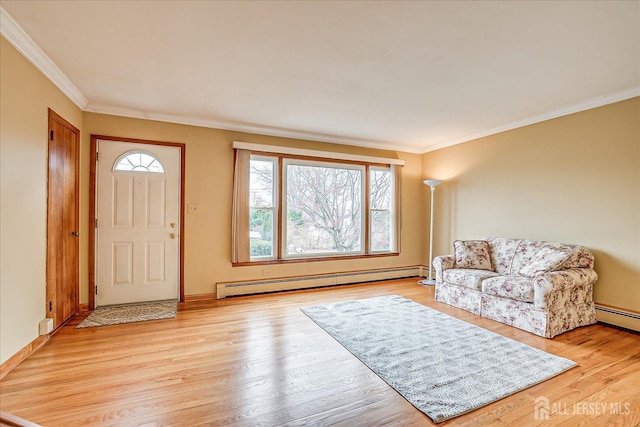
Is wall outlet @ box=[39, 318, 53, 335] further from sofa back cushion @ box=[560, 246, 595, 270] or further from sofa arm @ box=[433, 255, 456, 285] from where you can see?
sofa back cushion @ box=[560, 246, 595, 270]

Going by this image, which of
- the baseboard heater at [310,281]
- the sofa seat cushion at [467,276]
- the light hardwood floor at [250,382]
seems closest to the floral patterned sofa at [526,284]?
the sofa seat cushion at [467,276]

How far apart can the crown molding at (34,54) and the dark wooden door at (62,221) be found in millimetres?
316

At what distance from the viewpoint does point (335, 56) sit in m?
2.47

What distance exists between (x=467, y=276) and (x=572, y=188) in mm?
1619

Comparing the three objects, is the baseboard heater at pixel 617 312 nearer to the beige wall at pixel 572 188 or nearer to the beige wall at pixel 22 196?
the beige wall at pixel 572 188

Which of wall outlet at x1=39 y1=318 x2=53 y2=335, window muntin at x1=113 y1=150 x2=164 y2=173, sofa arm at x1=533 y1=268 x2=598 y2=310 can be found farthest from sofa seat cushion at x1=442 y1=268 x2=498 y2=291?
wall outlet at x1=39 y1=318 x2=53 y2=335

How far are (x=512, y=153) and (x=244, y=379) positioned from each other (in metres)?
4.40

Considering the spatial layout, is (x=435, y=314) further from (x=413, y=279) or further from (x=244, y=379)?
(x=244, y=379)

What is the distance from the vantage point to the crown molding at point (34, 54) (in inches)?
81.3

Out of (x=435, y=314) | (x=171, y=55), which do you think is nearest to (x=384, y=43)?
(x=171, y=55)

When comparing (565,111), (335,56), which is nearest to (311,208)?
(335,56)

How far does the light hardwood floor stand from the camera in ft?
5.82

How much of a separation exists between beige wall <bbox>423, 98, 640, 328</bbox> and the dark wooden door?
5.42m

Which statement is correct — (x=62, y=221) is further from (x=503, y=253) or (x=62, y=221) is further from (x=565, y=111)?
(x=565, y=111)
